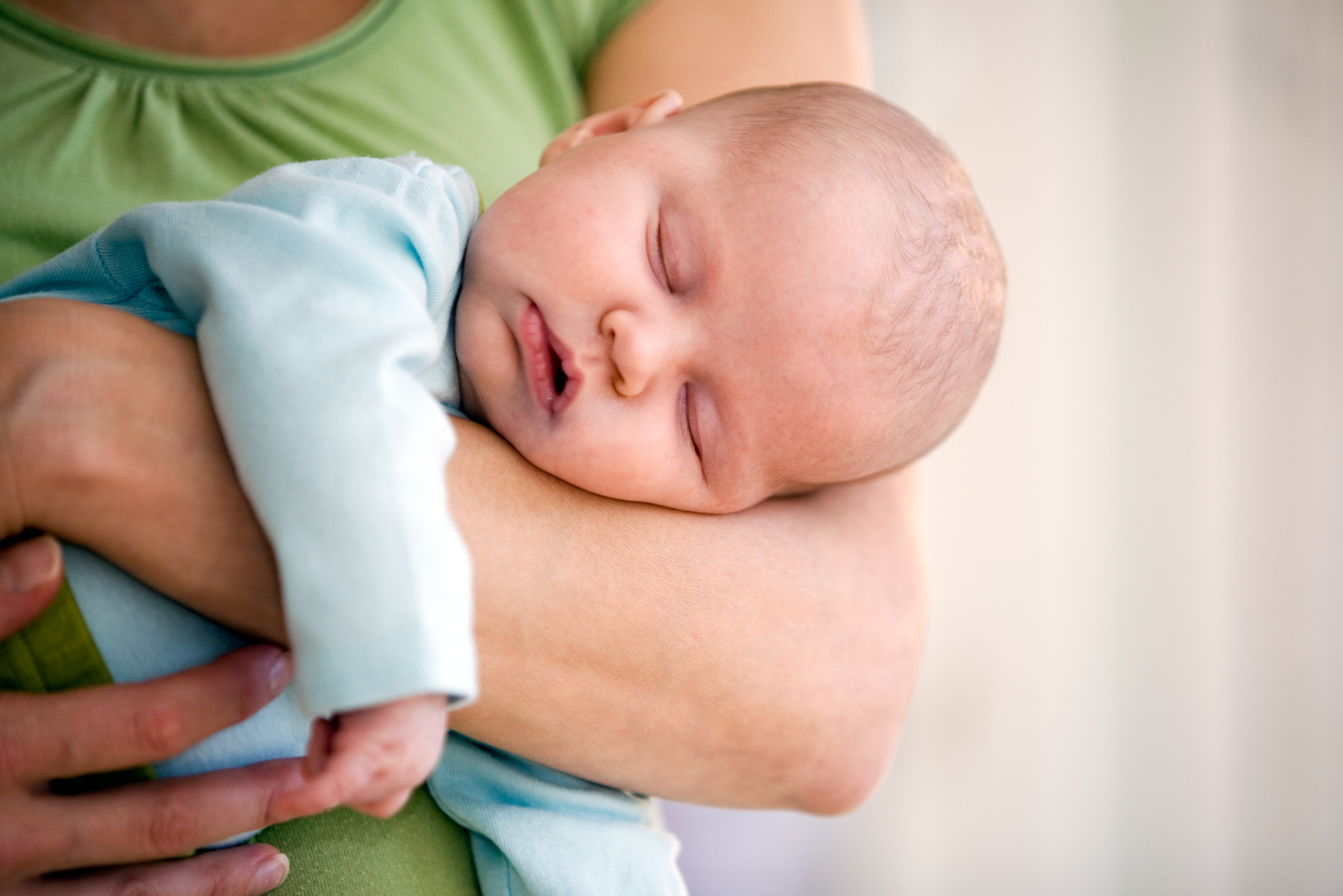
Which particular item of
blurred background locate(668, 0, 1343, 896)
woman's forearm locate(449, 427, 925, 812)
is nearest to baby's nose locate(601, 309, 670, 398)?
woman's forearm locate(449, 427, 925, 812)

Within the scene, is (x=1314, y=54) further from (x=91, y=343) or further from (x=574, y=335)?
(x=91, y=343)

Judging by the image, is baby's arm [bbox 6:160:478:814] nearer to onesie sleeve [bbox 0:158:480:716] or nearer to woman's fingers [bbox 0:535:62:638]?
onesie sleeve [bbox 0:158:480:716]

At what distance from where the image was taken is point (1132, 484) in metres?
2.43

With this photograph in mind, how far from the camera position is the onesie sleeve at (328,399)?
0.59 meters

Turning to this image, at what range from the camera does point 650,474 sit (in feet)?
3.18

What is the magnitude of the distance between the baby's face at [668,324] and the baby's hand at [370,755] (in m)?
0.37

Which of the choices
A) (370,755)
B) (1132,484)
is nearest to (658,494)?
(370,755)

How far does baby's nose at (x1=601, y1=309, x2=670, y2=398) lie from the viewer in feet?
3.01

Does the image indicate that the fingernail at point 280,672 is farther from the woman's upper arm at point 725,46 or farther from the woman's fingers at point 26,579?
the woman's upper arm at point 725,46

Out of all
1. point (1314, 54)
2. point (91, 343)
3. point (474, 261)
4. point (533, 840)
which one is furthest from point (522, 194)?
point (1314, 54)

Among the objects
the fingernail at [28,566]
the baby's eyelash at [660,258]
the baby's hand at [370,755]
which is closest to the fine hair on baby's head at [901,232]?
the baby's eyelash at [660,258]

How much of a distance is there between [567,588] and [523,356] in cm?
25

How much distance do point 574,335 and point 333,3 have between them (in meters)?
0.65

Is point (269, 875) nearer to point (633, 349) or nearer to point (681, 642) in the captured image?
point (681, 642)
